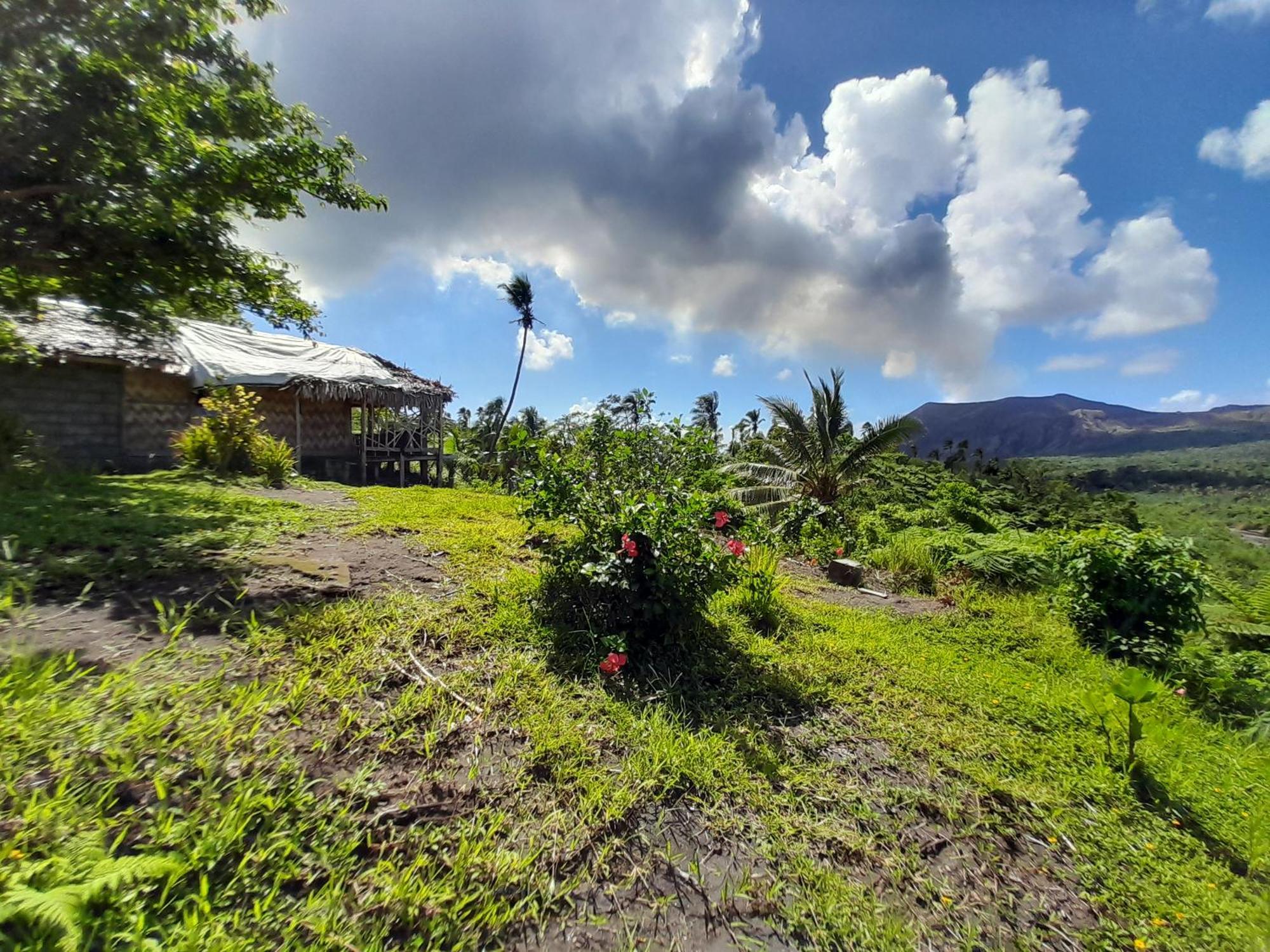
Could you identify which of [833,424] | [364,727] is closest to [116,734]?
[364,727]

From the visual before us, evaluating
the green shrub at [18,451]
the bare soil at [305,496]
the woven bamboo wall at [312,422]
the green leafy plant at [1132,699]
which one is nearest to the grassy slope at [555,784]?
the green leafy plant at [1132,699]

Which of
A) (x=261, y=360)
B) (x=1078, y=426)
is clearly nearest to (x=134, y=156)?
(x=261, y=360)

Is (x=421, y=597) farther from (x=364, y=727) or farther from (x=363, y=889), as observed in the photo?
(x=363, y=889)

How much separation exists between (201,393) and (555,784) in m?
13.0

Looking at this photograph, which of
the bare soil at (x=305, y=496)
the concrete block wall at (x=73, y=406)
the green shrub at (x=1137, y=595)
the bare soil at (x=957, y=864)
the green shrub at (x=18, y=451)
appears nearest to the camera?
the bare soil at (x=957, y=864)

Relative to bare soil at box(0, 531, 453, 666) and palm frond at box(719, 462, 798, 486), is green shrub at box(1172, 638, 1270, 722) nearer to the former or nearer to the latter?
bare soil at box(0, 531, 453, 666)

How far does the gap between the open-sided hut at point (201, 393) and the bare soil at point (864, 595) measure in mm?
8439

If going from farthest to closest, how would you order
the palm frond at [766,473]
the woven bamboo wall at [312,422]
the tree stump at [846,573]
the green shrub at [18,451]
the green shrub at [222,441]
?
the woven bamboo wall at [312,422] → the palm frond at [766,473] → the green shrub at [222,441] → the tree stump at [846,573] → the green shrub at [18,451]

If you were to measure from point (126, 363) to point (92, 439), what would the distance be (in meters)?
1.52

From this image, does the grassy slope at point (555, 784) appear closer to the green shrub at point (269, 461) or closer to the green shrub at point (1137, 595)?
the green shrub at point (1137, 595)

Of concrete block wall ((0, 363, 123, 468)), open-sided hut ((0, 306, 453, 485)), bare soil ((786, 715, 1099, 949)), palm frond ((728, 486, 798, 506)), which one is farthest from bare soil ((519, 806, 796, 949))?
concrete block wall ((0, 363, 123, 468))

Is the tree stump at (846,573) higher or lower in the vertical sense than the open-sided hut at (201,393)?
lower

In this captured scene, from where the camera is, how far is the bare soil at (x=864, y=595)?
5.38m

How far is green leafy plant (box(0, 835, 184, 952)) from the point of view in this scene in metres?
1.10
